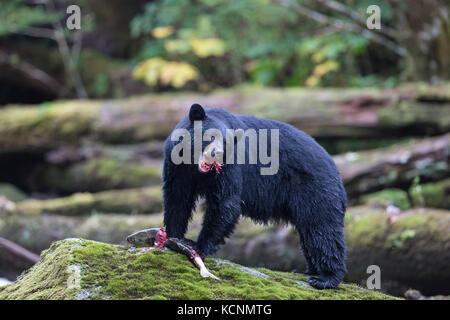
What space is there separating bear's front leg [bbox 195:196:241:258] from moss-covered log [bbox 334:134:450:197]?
13.6 ft

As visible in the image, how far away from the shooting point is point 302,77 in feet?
43.8


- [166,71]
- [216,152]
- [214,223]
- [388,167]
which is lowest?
[214,223]

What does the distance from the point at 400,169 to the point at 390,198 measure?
0.63 m

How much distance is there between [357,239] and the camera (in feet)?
20.4

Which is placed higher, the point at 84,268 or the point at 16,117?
the point at 16,117

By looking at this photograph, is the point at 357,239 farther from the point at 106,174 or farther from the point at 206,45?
the point at 206,45

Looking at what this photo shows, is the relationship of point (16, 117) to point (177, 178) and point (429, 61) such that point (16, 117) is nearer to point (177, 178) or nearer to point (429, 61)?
point (177, 178)

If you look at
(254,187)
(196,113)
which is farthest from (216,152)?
(254,187)

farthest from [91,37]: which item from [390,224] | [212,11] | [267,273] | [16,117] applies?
[267,273]

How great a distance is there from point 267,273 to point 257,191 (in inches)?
28.9

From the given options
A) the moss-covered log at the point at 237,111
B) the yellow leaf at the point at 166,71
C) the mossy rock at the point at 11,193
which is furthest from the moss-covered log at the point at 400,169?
the mossy rock at the point at 11,193

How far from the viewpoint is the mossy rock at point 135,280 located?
3.16 metres

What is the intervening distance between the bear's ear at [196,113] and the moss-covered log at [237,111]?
17.7 feet

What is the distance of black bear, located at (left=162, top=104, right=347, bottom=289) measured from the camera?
3.82 metres
